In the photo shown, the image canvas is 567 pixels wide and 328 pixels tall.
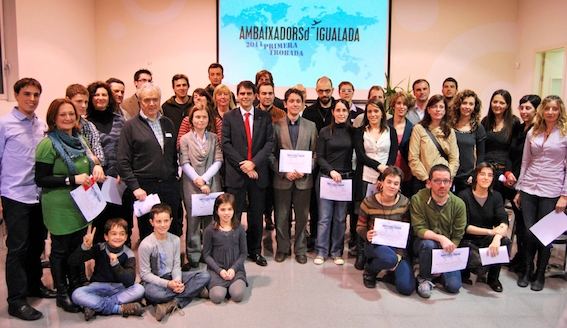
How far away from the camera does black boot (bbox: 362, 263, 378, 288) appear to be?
3.50 metres

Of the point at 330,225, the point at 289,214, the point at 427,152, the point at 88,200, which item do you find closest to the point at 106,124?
the point at 88,200

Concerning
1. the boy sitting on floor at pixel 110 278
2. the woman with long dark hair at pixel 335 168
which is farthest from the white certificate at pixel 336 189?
the boy sitting on floor at pixel 110 278

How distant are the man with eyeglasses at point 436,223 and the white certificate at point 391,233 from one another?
0.13 meters

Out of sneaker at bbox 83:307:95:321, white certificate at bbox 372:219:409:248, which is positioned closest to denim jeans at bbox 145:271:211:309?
sneaker at bbox 83:307:95:321

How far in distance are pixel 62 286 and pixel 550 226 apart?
3.65 m

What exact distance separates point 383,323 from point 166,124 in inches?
86.2

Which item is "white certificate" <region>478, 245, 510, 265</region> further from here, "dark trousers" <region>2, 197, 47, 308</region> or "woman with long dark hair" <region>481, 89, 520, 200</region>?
"dark trousers" <region>2, 197, 47, 308</region>

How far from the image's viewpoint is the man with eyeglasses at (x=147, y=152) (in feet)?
11.0

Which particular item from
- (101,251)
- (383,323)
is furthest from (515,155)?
(101,251)

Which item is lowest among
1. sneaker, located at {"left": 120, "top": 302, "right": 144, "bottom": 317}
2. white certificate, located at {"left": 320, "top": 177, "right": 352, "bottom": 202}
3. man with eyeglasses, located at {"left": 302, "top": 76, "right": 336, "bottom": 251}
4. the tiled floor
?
the tiled floor

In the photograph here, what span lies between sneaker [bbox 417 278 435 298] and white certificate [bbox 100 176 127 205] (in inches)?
96.8

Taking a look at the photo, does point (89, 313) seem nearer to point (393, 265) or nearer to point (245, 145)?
point (245, 145)

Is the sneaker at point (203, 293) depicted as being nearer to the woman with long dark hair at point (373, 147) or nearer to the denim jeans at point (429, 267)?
the woman with long dark hair at point (373, 147)

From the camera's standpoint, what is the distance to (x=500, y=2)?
705 cm
